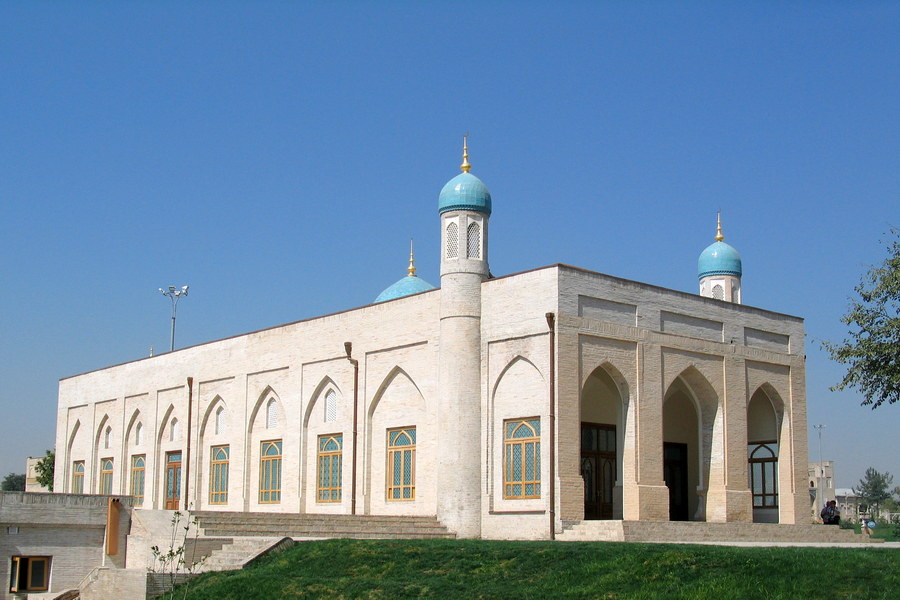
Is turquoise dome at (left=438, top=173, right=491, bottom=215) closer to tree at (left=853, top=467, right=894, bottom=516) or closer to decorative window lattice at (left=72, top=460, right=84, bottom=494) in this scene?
decorative window lattice at (left=72, top=460, right=84, bottom=494)

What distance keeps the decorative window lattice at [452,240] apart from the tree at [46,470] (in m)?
27.0

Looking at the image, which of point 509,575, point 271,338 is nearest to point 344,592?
point 509,575

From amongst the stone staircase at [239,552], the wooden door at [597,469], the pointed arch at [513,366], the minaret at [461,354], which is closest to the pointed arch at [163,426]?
the minaret at [461,354]

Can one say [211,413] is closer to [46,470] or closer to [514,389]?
[514,389]

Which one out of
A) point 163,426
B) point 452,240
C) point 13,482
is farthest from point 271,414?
point 13,482

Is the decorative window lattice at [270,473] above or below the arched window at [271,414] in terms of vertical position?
below

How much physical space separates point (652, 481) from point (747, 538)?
226 cm

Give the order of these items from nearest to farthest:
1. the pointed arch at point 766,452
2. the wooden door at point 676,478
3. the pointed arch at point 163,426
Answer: the pointed arch at point 766,452 < the wooden door at point 676,478 < the pointed arch at point 163,426

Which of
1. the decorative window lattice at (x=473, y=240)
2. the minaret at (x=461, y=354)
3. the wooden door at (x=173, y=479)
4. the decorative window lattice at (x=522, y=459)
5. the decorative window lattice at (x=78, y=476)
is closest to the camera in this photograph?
the decorative window lattice at (x=522, y=459)

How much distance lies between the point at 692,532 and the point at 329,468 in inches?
391

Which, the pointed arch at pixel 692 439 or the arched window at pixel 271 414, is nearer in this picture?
the pointed arch at pixel 692 439

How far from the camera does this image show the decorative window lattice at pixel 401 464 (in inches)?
1031

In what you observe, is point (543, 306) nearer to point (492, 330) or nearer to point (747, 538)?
point (492, 330)

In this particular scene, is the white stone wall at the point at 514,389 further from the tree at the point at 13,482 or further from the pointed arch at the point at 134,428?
the tree at the point at 13,482
